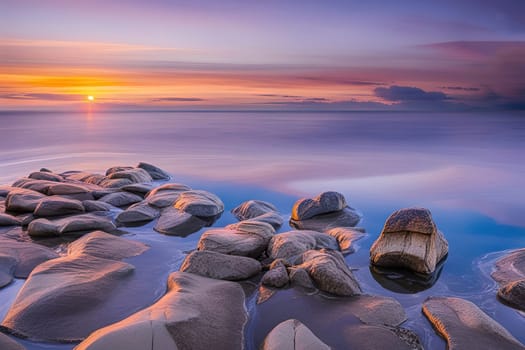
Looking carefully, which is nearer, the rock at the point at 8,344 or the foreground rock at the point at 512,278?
the rock at the point at 8,344

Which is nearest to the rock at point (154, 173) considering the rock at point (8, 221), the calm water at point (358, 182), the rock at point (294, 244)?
the calm water at point (358, 182)

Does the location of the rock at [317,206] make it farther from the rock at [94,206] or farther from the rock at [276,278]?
the rock at [94,206]

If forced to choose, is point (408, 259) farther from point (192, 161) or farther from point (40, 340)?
point (192, 161)

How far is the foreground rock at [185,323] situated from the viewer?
3098 millimetres

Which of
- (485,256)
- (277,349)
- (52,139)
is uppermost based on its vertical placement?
(277,349)

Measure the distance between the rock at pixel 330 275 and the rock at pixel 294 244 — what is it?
0.41 meters

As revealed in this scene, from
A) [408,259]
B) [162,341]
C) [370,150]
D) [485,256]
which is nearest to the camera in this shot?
[162,341]

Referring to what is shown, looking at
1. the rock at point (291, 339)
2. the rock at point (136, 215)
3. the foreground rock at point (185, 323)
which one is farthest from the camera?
the rock at point (136, 215)

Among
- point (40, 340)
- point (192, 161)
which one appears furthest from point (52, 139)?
point (40, 340)

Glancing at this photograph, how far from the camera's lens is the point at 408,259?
5.27m

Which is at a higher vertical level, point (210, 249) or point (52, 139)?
point (210, 249)

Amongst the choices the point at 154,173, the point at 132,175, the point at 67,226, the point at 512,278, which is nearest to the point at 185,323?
the point at 67,226

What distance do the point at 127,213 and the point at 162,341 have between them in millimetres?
4462

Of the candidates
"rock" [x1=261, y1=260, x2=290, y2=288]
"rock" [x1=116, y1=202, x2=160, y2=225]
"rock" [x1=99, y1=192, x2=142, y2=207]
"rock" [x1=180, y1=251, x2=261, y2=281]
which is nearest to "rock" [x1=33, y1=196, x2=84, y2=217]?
"rock" [x1=116, y1=202, x2=160, y2=225]
